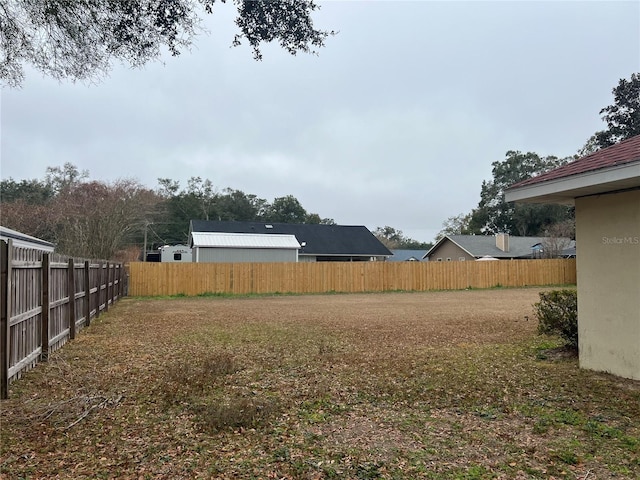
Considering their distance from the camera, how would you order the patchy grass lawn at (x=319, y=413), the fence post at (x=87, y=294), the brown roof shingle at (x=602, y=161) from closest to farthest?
the patchy grass lawn at (x=319, y=413)
the brown roof shingle at (x=602, y=161)
the fence post at (x=87, y=294)

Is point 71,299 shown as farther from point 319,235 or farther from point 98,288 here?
point 319,235

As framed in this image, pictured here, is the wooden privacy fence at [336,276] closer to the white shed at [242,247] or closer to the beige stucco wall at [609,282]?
the white shed at [242,247]

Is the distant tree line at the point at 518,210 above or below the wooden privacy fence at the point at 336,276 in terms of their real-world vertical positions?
above

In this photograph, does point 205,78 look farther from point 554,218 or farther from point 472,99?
point 554,218

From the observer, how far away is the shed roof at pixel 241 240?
1088 inches

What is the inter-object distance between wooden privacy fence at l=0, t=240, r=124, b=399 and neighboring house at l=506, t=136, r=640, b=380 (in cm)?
558

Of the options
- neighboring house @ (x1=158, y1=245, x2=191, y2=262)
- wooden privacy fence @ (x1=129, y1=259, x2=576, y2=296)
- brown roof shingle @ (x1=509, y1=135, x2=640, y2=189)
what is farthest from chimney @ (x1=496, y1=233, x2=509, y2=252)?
brown roof shingle @ (x1=509, y1=135, x2=640, y2=189)

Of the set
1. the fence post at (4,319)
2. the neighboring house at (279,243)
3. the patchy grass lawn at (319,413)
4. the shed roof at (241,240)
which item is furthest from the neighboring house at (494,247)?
the fence post at (4,319)

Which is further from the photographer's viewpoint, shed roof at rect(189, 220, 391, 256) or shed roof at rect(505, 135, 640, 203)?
shed roof at rect(189, 220, 391, 256)

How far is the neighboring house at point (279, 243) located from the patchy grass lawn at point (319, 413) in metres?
20.7

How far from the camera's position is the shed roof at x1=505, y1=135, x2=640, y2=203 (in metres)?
4.30

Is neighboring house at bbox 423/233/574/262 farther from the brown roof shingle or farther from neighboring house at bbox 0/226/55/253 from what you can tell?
the brown roof shingle

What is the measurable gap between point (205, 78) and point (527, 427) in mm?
6685

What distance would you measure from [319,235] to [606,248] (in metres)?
29.3
